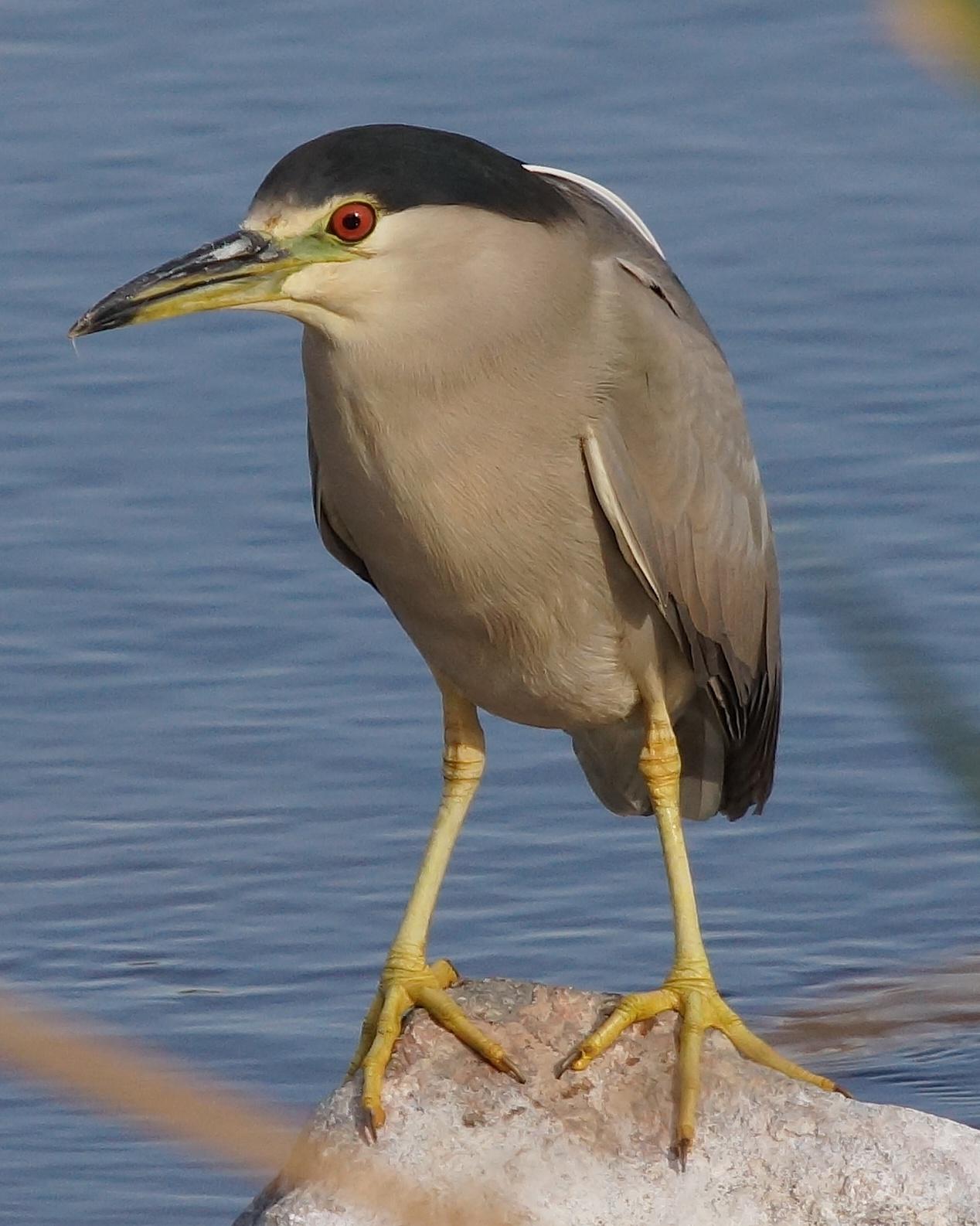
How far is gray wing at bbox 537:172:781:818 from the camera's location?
171 inches

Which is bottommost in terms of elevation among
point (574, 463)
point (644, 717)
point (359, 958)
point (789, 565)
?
point (359, 958)

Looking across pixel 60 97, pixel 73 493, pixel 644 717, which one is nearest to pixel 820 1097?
pixel 644 717

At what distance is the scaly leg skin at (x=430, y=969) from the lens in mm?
4156

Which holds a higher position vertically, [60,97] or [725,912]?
[60,97]

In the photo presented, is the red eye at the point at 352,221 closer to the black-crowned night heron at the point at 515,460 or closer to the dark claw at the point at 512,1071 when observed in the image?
the black-crowned night heron at the point at 515,460

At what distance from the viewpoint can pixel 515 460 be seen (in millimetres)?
4172

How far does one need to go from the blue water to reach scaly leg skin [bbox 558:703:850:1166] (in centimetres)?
→ 132

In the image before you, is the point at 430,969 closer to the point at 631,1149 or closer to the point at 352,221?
the point at 631,1149

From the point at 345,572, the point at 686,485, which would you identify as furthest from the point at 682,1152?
the point at 345,572

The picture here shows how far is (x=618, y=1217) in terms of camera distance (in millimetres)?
3939

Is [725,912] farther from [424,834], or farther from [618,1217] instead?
[618,1217]

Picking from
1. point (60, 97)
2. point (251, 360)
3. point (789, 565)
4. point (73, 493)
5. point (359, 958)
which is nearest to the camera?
point (789, 565)

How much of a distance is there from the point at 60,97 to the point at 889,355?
427 cm

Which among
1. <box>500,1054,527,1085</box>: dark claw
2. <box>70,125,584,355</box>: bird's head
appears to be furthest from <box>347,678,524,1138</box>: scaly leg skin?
<box>70,125,584,355</box>: bird's head
